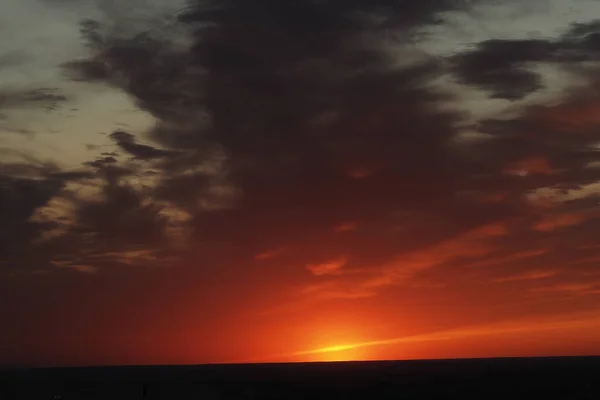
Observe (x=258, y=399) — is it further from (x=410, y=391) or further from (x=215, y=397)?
(x=410, y=391)

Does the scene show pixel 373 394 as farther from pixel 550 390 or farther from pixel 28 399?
pixel 28 399

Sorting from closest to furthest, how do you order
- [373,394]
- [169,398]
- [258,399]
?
[169,398]
[258,399]
[373,394]

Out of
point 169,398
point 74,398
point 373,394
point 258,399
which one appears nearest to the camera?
point 74,398

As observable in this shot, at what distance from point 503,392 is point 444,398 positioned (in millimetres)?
12859

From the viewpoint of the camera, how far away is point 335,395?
11075 centimetres

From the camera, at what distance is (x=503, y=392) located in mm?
110562

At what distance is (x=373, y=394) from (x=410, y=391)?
354 inches

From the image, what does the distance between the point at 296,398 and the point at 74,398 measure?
29288mm

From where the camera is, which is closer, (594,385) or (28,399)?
(28,399)

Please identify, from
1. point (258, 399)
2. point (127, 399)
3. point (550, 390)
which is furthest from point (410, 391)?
point (127, 399)

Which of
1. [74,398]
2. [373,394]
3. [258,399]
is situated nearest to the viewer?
[74,398]

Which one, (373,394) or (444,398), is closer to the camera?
(444,398)

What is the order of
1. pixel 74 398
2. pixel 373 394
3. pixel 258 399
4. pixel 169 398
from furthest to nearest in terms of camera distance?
1. pixel 373 394
2. pixel 258 399
3. pixel 169 398
4. pixel 74 398

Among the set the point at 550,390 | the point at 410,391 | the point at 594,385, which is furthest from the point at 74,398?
the point at 594,385
